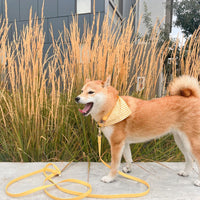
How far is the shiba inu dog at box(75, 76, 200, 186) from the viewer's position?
4.56 ft

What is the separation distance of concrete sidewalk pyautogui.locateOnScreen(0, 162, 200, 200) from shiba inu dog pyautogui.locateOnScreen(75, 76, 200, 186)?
105 mm

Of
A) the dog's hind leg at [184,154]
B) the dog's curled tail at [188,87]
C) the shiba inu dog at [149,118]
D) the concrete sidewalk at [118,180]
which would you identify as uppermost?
the dog's curled tail at [188,87]

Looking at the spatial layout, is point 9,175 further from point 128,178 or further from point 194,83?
point 194,83

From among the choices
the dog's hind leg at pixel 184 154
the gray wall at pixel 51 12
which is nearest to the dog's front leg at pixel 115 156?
the dog's hind leg at pixel 184 154

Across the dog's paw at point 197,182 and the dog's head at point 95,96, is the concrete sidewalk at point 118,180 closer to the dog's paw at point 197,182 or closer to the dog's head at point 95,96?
the dog's paw at point 197,182

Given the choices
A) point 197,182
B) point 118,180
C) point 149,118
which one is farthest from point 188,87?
point 118,180

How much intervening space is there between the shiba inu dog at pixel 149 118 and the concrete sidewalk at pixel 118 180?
0.34ft

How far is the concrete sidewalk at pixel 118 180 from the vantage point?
4.36 ft

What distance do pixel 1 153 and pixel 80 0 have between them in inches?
273

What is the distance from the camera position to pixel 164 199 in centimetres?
127

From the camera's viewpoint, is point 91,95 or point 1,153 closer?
point 91,95

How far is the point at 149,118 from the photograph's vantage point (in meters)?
1.47

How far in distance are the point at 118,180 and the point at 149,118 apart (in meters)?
0.59

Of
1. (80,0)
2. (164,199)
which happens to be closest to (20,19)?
(80,0)
